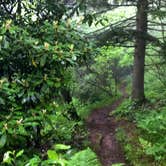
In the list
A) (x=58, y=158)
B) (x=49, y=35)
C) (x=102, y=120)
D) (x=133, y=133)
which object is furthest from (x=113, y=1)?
(x=58, y=158)

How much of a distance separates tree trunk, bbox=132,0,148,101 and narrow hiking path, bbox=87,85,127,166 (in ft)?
4.28

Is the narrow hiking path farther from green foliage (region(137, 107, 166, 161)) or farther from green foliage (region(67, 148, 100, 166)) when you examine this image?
green foliage (region(67, 148, 100, 166))

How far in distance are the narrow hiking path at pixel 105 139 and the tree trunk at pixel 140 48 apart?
1303 mm

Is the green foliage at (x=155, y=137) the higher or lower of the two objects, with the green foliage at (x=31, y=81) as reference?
lower

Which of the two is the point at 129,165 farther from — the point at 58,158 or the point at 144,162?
the point at 58,158

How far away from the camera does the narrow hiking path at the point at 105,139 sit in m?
8.55

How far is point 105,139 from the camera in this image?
9.88m

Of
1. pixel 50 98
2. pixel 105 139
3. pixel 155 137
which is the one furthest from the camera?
pixel 105 139

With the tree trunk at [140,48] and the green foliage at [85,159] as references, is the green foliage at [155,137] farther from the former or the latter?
the tree trunk at [140,48]

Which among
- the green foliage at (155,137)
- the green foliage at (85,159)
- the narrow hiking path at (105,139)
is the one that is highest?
the green foliage at (85,159)

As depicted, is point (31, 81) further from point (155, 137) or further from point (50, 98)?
point (155, 137)

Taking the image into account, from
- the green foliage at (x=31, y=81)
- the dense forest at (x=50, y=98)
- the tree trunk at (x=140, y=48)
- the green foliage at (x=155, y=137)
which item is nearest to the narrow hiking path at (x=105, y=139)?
the dense forest at (x=50, y=98)

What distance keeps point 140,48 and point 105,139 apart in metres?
3.97

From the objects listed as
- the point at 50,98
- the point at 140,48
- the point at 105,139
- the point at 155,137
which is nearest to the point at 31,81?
the point at 50,98
